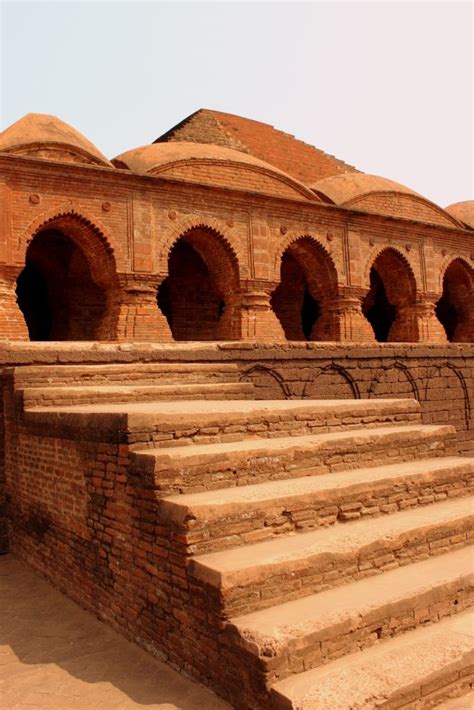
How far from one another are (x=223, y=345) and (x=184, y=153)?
17.9 feet

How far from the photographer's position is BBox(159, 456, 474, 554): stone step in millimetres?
3568

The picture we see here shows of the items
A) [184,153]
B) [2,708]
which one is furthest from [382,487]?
[184,153]

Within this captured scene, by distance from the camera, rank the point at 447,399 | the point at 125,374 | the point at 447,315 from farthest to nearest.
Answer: the point at 447,315
the point at 447,399
the point at 125,374

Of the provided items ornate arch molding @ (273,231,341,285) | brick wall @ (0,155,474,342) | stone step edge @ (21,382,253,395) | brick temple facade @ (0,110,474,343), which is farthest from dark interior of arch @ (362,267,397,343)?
stone step edge @ (21,382,253,395)

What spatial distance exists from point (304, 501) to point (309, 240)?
1010 cm

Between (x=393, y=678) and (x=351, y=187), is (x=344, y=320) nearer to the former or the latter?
(x=351, y=187)

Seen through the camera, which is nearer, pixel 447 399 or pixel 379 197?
pixel 447 399

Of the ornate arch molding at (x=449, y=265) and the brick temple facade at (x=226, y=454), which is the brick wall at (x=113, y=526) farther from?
the ornate arch molding at (x=449, y=265)

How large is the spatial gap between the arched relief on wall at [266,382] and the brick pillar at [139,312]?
2592 mm

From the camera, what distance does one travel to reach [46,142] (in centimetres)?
1075

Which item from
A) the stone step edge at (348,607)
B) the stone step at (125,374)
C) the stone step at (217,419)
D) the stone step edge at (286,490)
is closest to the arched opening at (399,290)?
the stone step at (125,374)

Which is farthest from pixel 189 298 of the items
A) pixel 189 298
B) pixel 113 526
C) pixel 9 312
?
pixel 113 526

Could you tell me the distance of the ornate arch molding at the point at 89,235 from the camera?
408 inches

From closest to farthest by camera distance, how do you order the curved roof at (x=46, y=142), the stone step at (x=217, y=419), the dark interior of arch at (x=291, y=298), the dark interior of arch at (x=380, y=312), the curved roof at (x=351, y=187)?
the stone step at (x=217, y=419) → the curved roof at (x=46, y=142) → the curved roof at (x=351, y=187) → the dark interior of arch at (x=291, y=298) → the dark interior of arch at (x=380, y=312)
